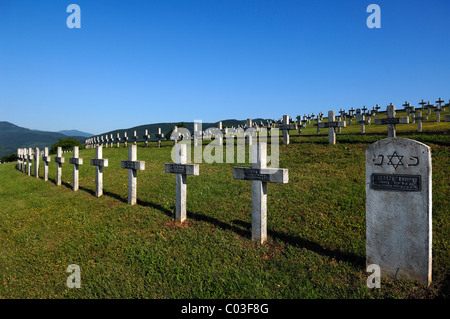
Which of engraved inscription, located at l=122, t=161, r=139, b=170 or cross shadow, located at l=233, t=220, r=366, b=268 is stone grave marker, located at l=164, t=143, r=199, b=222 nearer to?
engraved inscription, located at l=122, t=161, r=139, b=170

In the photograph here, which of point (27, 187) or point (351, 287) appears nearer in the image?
point (351, 287)

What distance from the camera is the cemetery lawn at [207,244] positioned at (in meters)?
4.02

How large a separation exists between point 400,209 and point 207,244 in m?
3.35

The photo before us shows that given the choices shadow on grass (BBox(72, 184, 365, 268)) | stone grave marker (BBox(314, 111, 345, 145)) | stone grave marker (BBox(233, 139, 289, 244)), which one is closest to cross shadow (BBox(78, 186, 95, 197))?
shadow on grass (BBox(72, 184, 365, 268))

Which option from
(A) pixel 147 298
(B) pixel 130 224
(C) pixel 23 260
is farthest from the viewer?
(B) pixel 130 224

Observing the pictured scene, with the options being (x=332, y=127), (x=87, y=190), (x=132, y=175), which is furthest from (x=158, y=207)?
(x=332, y=127)

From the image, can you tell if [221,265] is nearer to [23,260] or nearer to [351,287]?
[351,287]

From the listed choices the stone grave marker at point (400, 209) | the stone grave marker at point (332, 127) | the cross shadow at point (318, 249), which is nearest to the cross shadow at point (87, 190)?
the cross shadow at point (318, 249)

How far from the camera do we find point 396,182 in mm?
4129

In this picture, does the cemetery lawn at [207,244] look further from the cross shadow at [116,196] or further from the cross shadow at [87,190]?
the cross shadow at [87,190]

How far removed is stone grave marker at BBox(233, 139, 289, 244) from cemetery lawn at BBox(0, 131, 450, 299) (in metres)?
0.28

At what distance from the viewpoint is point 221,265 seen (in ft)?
14.9
